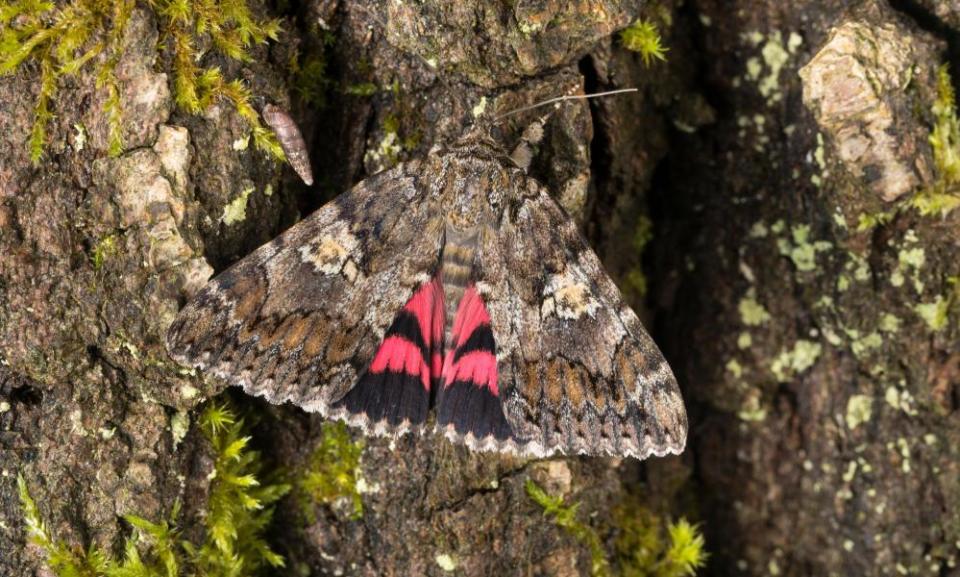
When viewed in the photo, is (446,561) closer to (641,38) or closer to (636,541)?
(636,541)

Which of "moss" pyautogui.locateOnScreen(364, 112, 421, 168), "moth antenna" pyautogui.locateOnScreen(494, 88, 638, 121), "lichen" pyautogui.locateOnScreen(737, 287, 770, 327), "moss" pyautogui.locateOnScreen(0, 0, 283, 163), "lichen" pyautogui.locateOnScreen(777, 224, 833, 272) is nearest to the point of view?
"moss" pyautogui.locateOnScreen(0, 0, 283, 163)

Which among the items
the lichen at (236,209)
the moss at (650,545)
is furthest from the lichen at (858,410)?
the lichen at (236,209)

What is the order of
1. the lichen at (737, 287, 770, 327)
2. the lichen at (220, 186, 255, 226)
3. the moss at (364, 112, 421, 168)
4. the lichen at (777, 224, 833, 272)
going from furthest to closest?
the lichen at (737, 287, 770, 327), the lichen at (777, 224, 833, 272), the moss at (364, 112, 421, 168), the lichen at (220, 186, 255, 226)

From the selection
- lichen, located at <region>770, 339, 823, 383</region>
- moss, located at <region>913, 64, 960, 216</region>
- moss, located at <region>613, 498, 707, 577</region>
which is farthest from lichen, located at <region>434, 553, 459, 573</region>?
moss, located at <region>913, 64, 960, 216</region>

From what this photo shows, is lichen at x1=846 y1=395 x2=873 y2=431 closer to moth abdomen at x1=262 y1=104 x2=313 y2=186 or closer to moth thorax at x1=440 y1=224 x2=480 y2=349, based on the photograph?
moth thorax at x1=440 y1=224 x2=480 y2=349

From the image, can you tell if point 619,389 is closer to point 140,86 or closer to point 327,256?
point 327,256

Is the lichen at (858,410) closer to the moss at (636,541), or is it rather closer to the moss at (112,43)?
the moss at (636,541)

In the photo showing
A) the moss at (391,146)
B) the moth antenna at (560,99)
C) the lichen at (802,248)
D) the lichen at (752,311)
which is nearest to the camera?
the moth antenna at (560,99)

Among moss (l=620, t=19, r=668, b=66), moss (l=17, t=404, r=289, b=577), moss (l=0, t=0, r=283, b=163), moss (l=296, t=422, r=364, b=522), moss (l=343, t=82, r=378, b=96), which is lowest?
moss (l=17, t=404, r=289, b=577)

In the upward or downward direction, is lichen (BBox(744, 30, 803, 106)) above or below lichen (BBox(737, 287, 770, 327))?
above
